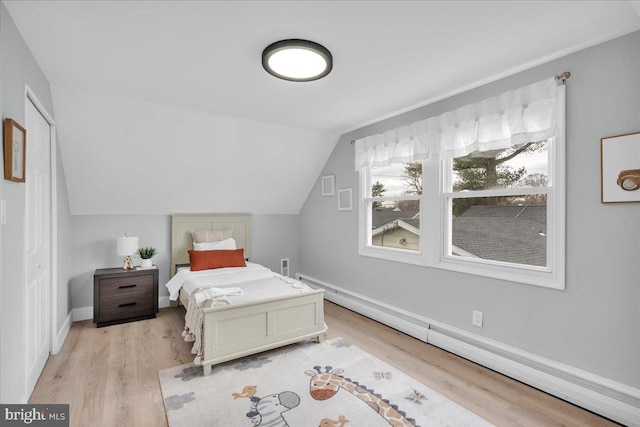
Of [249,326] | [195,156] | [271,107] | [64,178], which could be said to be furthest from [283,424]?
[64,178]

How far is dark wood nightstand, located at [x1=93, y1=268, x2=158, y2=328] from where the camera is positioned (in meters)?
3.53

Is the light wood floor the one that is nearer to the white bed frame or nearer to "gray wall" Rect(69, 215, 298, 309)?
the white bed frame

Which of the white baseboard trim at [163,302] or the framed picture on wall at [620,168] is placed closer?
the framed picture on wall at [620,168]

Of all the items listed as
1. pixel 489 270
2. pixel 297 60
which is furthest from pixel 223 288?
pixel 489 270

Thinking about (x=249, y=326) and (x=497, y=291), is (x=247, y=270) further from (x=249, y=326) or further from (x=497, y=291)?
(x=497, y=291)

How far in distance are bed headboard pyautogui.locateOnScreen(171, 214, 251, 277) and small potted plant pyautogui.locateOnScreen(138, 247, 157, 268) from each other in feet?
1.03

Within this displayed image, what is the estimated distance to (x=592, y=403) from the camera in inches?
80.5

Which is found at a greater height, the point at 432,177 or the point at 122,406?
the point at 432,177

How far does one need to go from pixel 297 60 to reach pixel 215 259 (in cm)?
273

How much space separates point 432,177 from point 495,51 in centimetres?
120

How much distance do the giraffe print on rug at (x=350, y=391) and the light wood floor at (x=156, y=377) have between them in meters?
0.45

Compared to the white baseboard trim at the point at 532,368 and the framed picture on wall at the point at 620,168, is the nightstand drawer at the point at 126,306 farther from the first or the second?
the framed picture on wall at the point at 620,168

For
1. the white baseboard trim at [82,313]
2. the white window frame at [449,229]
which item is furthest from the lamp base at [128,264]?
the white window frame at [449,229]

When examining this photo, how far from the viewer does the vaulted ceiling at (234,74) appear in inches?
68.4
